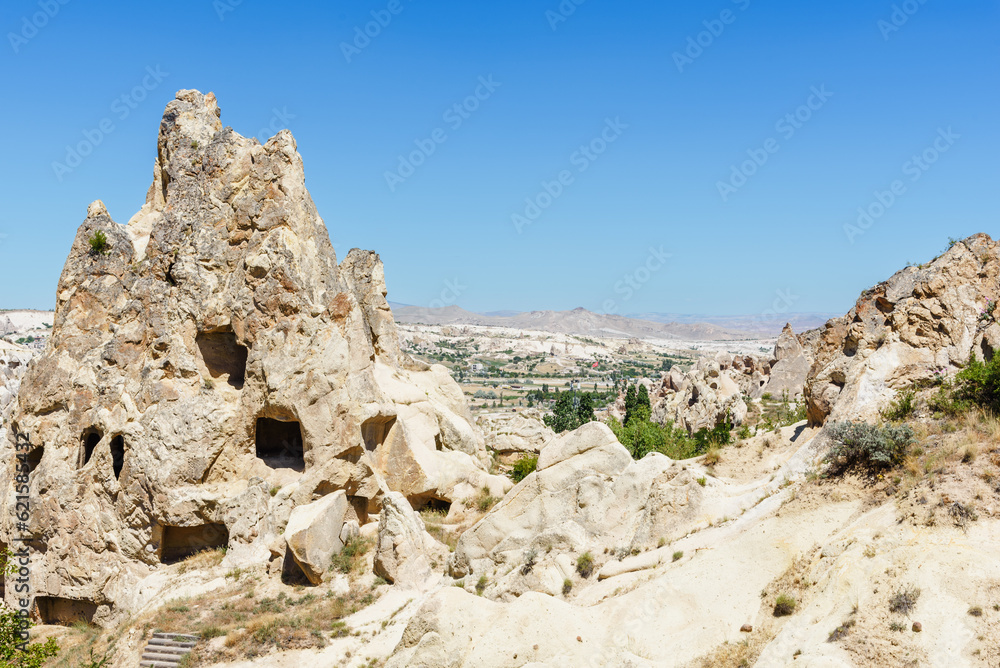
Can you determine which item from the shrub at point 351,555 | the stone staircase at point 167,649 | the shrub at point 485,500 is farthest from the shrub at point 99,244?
the shrub at point 485,500

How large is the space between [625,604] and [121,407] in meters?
17.5

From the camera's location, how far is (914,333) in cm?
1559

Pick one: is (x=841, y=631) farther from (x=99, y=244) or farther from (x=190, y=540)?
(x=99, y=244)

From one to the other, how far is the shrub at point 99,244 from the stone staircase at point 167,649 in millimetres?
13594

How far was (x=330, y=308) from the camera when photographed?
22328mm

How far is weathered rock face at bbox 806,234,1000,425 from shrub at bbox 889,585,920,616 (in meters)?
5.91

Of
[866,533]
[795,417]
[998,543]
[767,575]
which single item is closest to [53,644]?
[767,575]

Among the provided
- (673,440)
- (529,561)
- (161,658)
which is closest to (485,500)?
(529,561)

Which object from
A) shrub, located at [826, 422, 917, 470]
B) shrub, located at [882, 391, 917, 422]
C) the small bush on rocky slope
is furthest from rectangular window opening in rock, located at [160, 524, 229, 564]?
the small bush on rocky slope

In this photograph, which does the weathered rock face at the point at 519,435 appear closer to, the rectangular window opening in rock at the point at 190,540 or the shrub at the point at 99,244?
the rectangular window opening in rock at the point at 190,540

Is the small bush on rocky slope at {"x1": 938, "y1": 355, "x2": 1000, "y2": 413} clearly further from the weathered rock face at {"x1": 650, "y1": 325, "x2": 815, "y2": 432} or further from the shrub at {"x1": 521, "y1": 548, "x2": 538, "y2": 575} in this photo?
the weathered rock face at {"x1": 650, "y1": 325, "x2": 815, "y2": 432}

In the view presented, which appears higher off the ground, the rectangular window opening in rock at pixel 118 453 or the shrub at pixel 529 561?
the rectangular window opening in rock at pixel 118 453

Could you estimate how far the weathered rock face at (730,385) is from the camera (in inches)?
1378

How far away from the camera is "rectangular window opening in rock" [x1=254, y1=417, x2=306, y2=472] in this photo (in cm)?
2288
